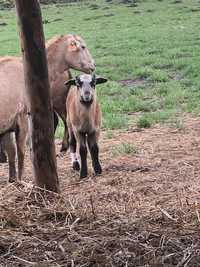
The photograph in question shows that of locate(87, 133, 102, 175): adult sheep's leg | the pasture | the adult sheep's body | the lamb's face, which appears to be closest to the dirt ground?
the pasture

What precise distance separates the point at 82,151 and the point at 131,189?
139cm

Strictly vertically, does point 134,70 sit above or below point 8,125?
below

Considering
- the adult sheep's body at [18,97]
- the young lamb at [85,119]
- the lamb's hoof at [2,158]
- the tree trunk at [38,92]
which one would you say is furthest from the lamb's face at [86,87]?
the tree trunk at [38,92]

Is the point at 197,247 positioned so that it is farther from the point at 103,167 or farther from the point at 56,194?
the point at 103,167

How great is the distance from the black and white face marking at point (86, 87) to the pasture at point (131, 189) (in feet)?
3.18

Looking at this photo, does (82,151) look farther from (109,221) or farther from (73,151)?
(109,221)

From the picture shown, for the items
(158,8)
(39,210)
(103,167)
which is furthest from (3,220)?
(158,8)

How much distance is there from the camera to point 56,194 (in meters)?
6.28

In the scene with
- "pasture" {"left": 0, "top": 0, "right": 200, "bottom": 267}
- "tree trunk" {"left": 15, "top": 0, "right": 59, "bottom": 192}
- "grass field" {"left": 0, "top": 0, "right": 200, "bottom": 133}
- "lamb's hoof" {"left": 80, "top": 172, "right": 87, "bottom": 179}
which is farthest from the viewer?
"grass field" {"left": 0, "top": 0, "right": 200, "bottom": 133}

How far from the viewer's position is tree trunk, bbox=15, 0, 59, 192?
240 inches

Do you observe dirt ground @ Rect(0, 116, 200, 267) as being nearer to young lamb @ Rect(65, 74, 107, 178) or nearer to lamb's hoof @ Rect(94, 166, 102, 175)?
lamb's hoof @ Rect(94, 166, 102, 175)

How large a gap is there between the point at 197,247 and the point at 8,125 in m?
3.68

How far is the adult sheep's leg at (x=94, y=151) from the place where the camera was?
882cm

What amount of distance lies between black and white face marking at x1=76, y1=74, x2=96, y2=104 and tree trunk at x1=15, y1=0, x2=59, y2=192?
2369mm
